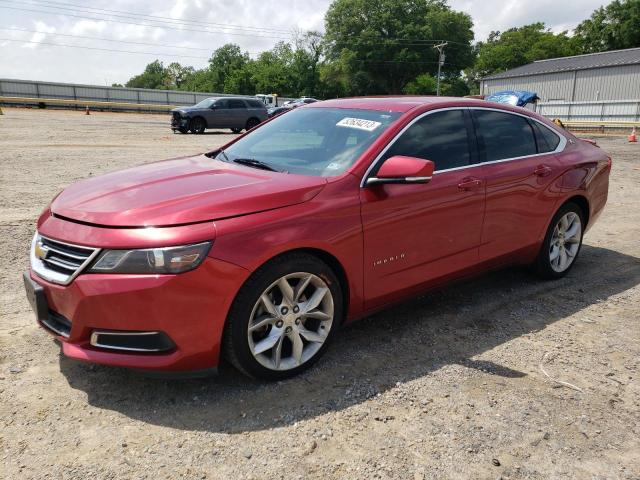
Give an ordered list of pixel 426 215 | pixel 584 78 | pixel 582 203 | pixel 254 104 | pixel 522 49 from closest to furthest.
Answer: pixel 426 215
pixel 582 203
pixel 254 104
pixel 584 78
pixel 522 49

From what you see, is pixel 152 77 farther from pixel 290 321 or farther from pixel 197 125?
pixel 290 321

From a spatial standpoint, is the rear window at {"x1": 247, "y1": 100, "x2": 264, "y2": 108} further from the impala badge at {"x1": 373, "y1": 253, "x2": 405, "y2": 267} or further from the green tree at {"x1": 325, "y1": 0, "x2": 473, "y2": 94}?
the green tree at {"x1": 325, "y1": 0, "x2": 473, "y2": 94}

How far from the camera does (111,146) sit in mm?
15172

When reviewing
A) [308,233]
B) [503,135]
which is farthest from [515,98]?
[308,233]

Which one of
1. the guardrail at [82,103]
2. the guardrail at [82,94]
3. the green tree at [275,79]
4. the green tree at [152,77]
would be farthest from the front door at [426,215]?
the green tree at [152,77]

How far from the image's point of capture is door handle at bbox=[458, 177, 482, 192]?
12.8ft

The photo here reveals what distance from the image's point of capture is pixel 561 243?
501 centimetres

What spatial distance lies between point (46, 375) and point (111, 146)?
13166 mm

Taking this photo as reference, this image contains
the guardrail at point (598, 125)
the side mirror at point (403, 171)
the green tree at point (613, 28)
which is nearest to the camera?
the side mirror at point (403, 171)

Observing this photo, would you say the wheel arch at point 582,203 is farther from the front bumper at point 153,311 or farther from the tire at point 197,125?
the tire at point 197,125

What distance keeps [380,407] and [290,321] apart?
0.68 m

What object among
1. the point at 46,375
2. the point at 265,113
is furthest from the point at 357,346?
the point at 265,113

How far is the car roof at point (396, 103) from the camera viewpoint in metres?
3.91

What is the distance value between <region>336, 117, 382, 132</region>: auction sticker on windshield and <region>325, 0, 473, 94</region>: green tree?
75.2 m
